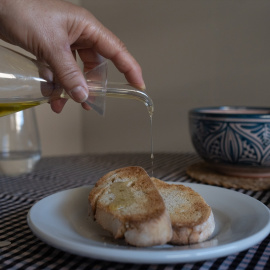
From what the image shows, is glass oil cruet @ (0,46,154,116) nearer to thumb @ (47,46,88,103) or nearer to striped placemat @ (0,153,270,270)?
thumb @ (47,46,88,103)

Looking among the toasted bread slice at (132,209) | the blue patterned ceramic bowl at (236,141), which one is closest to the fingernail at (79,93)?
the toasted bread slice at (132,209)

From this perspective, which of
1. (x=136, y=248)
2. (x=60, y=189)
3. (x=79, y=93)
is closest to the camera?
(x=136, y=248)

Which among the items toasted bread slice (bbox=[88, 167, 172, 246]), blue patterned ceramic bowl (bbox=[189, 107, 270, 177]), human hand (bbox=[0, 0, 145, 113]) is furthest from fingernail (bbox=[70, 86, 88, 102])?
blue patterned ceramic bowl (bbox=[189, 107, 270, 177])

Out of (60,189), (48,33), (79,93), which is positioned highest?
(48,33)

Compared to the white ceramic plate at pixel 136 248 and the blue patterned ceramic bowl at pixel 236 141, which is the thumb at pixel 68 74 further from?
the blue patterned ceramic bowl at pixel 236 141

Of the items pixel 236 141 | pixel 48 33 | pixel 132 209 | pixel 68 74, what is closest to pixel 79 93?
pixel 68 74

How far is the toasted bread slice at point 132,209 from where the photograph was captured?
0.53m

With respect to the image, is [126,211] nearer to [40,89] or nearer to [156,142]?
[40,89]

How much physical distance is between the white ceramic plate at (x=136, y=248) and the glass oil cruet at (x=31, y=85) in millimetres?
212

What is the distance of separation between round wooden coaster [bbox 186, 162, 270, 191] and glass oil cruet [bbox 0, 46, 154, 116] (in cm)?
32

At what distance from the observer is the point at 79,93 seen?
79cm

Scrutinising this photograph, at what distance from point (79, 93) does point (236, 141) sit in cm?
48

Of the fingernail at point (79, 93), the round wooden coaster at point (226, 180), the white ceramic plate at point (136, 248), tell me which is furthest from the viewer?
the round wooden coaster at point (226, 180)

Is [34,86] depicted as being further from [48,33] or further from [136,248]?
[136,248]
